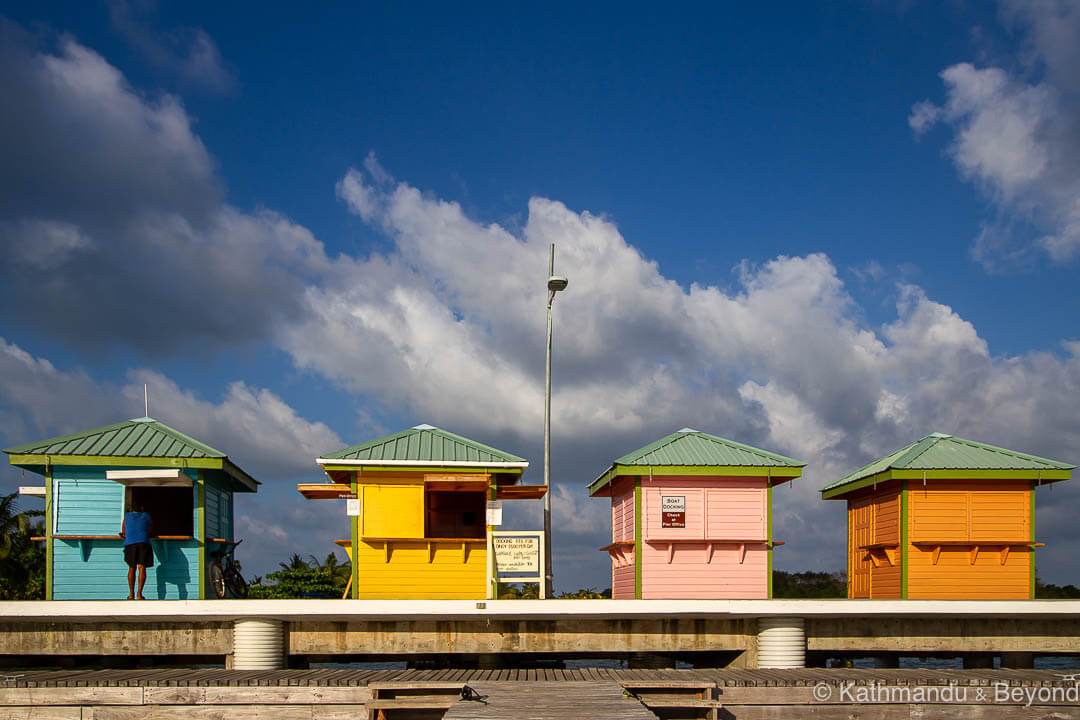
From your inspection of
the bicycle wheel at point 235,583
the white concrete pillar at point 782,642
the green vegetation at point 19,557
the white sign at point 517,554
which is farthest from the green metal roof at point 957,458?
the green vegetation at point 19,557

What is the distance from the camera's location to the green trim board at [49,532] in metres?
17.1

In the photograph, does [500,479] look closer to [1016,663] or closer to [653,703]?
[653,703]

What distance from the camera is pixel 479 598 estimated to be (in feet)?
58.0

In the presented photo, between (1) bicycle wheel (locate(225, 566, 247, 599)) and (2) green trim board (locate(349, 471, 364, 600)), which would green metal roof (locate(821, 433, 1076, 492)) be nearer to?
(2) green trim board (locate(349, 471, 364, 600))

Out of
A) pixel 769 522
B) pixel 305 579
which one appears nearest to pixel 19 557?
pixel 305 579

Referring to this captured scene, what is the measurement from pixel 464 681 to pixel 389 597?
3346 millimetres

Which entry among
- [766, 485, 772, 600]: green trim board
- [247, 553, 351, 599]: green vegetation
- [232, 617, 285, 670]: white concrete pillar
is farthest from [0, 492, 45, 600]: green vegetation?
[766, 485, 772, 600]: green trim board

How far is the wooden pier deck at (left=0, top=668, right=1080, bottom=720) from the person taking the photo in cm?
1402

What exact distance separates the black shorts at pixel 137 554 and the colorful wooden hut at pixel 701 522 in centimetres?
891

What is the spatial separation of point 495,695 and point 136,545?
762 cm

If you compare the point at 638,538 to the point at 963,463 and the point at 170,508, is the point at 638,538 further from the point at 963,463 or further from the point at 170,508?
the point at 170,508

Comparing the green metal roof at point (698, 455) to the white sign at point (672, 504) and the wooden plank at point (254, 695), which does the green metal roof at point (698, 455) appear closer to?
the white sign at point (672, 504)

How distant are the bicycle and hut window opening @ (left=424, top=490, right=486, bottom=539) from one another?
4.36 m

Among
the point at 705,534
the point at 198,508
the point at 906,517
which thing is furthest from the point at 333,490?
the point at 906,517
